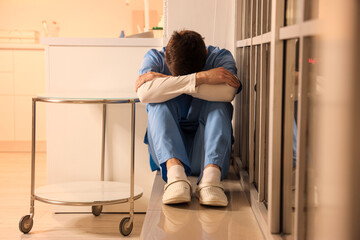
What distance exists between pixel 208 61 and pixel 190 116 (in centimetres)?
26

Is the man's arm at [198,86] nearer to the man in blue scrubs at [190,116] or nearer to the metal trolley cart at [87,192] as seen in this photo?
the man in blue scrubs at [190,116]

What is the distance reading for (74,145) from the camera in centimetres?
232

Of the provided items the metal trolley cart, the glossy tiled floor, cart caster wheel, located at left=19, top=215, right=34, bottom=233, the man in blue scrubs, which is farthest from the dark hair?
cart caster wheel, located at left=19, top=215, right=34, bottom=233

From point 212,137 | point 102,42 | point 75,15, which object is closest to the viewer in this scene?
point 212,137

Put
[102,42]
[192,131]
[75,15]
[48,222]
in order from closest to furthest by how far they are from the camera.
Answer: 1. [192,131]
2. [48,222]
3. [102,42]
4. [75,15]

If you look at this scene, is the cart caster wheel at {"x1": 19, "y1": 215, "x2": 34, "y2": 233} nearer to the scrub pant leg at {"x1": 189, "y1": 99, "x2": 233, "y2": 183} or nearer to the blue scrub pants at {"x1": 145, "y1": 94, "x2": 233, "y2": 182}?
the blue scrub pants at {"x1": 145, "y1": 94, "x2": 233, "y2": 182}

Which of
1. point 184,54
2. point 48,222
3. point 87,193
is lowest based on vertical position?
point 48,222

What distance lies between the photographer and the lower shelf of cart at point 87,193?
1983 millimetres

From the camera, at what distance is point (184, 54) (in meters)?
1.82

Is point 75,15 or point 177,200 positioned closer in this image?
point 177,200

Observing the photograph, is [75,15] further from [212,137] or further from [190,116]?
[212,137]

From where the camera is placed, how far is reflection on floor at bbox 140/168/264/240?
129 cm

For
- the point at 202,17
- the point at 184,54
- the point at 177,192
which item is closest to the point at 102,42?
the point at 202,17

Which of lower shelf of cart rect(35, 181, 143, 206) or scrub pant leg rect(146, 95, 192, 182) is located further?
lower shelf of cart rect(35, 181, 143, 206)
